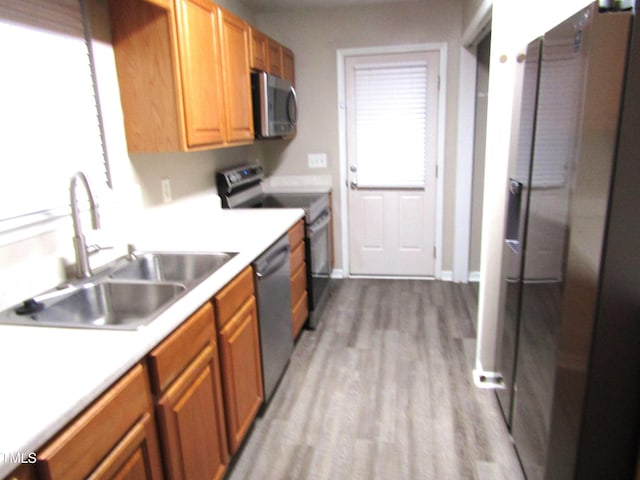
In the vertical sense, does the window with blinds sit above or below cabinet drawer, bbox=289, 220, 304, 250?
above

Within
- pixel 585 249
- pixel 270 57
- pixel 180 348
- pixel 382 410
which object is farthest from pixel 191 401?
pixel 270 57

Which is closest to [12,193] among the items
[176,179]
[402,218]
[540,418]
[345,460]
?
[176,179]

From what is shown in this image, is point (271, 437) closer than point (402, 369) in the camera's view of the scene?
Yes

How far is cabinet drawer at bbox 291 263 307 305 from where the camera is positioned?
281 cm

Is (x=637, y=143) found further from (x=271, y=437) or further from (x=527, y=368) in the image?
(x=271, y=437)

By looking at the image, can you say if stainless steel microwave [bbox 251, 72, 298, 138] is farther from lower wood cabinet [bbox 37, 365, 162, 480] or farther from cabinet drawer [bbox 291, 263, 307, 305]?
lower wood cabinet [bbox 37, 365, 162, 480]

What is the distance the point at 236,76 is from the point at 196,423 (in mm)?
1960

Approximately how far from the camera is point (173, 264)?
2033 mm

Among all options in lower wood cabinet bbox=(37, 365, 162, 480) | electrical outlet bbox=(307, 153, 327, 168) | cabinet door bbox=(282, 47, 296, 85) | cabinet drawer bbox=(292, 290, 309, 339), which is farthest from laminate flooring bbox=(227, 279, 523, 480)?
cabinet door bbox=(282, 47, 296, 85)

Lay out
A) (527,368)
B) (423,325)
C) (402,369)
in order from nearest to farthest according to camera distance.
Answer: (527,368), (402,369), (423,325)

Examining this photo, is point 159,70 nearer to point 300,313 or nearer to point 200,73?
point 200,73

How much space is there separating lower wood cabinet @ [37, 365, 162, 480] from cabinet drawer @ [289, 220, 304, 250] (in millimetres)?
1561

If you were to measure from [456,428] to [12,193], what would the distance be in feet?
6.79

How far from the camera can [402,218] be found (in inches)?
162
